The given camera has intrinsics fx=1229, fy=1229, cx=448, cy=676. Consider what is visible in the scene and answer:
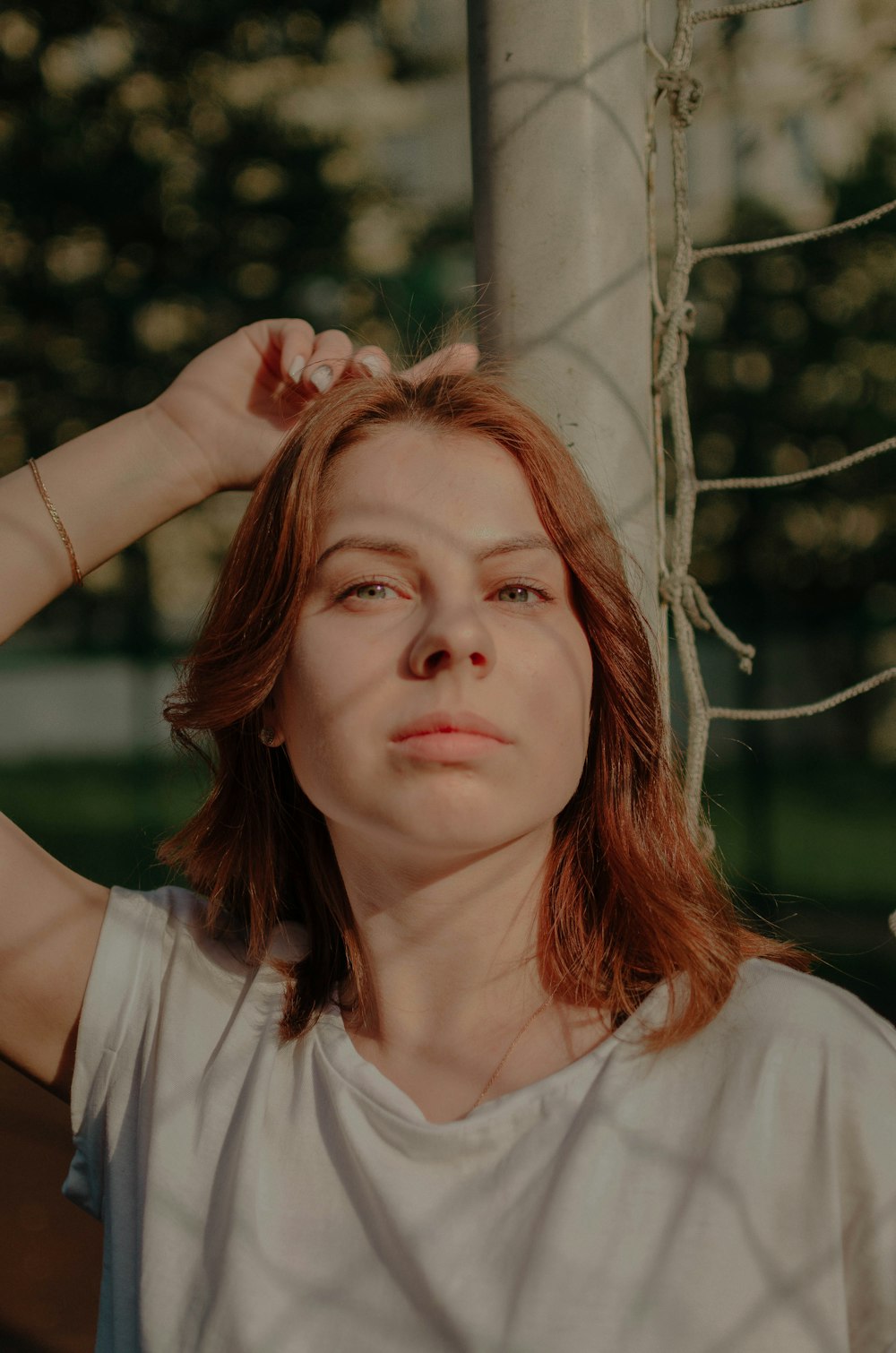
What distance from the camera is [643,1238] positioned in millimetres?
946

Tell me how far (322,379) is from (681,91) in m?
0.52

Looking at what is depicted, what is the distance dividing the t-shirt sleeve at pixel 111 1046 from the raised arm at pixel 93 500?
0.03 m

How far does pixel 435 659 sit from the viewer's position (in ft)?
3.38

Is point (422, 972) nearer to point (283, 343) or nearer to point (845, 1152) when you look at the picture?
point (845, 1152)

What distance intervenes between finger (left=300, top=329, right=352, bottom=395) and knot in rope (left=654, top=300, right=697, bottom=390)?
347 millimetres

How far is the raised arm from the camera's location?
1.21 m

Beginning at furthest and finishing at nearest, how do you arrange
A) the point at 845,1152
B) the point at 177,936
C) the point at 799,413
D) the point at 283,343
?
the point at 799,413 < the point at 283,343 < the point at 177,936 < the point at 845,1152

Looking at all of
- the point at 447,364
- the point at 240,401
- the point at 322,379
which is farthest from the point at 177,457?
the point at 447,364

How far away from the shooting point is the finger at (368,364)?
129cm

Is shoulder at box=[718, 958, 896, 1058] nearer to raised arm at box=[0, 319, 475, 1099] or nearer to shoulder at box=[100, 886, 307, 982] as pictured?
shoulder at box=[100, 886, 307, 982]

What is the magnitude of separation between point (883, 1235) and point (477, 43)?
1156 mm

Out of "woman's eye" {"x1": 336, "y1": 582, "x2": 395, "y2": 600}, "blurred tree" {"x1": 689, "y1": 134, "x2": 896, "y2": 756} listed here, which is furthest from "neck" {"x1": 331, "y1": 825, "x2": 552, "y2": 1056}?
"blurred tree" {"x1": 689, "y1": 134, "x2": 896, "y2": 756}

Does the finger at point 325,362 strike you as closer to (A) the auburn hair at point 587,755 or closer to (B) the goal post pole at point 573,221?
(A) the auburn hair at point 587,755

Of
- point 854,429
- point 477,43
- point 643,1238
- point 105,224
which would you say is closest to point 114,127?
point 105,224
